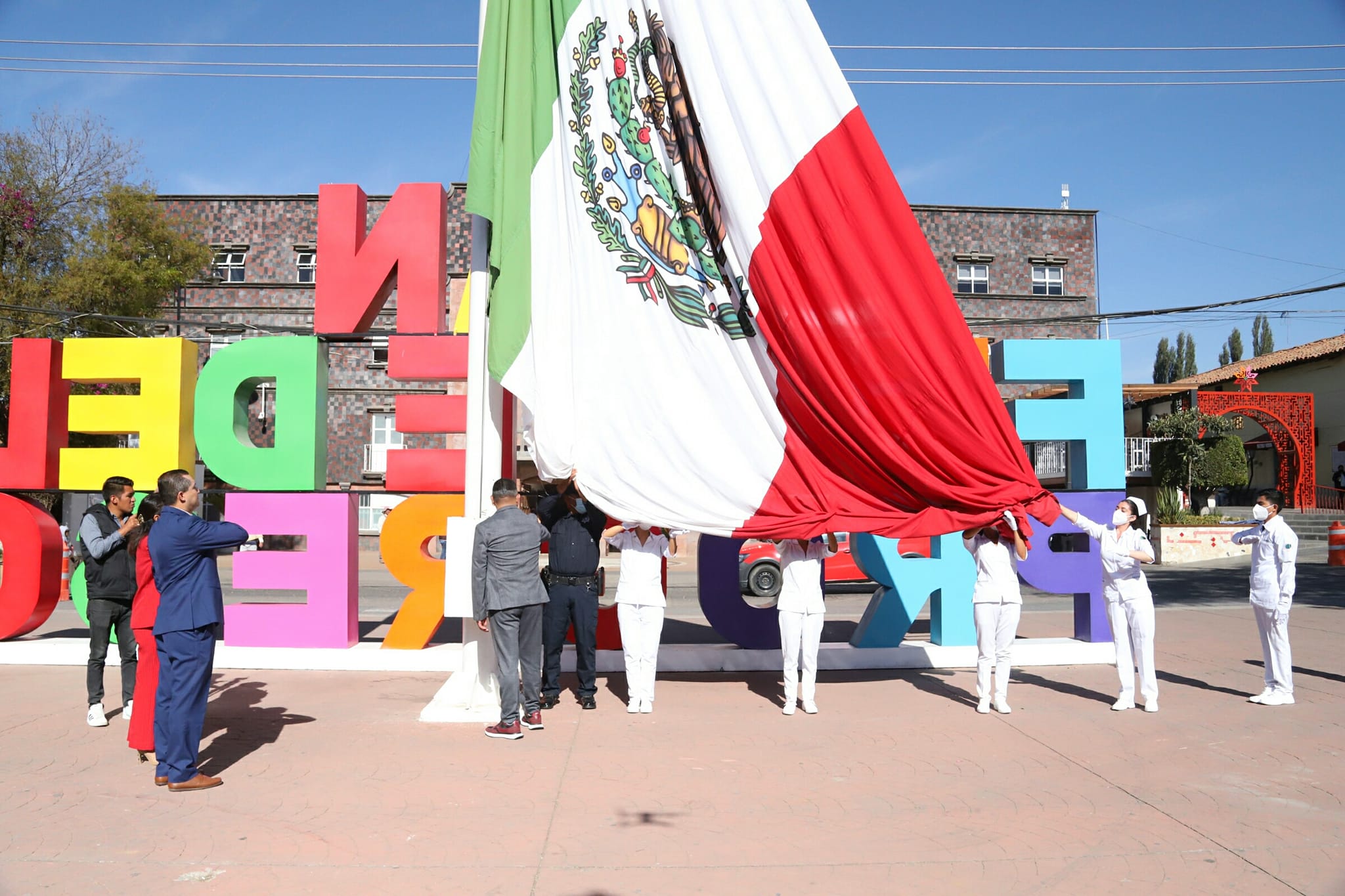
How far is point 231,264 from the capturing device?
33.1 m

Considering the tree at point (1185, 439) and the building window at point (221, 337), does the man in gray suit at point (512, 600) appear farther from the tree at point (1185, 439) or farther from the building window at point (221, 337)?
the building window at point (221, 337)

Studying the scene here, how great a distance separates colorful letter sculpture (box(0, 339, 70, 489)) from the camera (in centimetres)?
1061

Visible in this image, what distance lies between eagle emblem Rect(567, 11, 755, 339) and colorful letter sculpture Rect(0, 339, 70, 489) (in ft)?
23.5

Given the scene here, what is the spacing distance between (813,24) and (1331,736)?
6.89m

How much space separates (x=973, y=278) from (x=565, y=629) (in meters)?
30.6

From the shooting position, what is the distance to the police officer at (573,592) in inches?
320

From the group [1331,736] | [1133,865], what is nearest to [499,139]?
[1133,865]

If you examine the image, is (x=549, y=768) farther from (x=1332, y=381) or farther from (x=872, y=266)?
(x=1332, y=381)

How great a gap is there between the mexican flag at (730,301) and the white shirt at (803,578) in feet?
1.83

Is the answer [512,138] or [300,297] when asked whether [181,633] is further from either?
[300,297]

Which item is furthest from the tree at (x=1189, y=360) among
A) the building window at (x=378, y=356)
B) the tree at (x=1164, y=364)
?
the building window at (x=378, y=356)

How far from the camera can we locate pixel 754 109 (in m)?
7.57

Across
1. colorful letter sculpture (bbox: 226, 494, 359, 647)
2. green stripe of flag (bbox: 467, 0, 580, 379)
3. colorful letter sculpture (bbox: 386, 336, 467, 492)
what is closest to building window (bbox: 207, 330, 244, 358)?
colorful letter sculpture (bbox: 226, 494, 359, 647)

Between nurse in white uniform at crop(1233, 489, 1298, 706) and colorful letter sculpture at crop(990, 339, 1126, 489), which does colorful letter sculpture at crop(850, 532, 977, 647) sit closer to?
colorful letter sculpture at crop(990, 339, 1126, 489)
